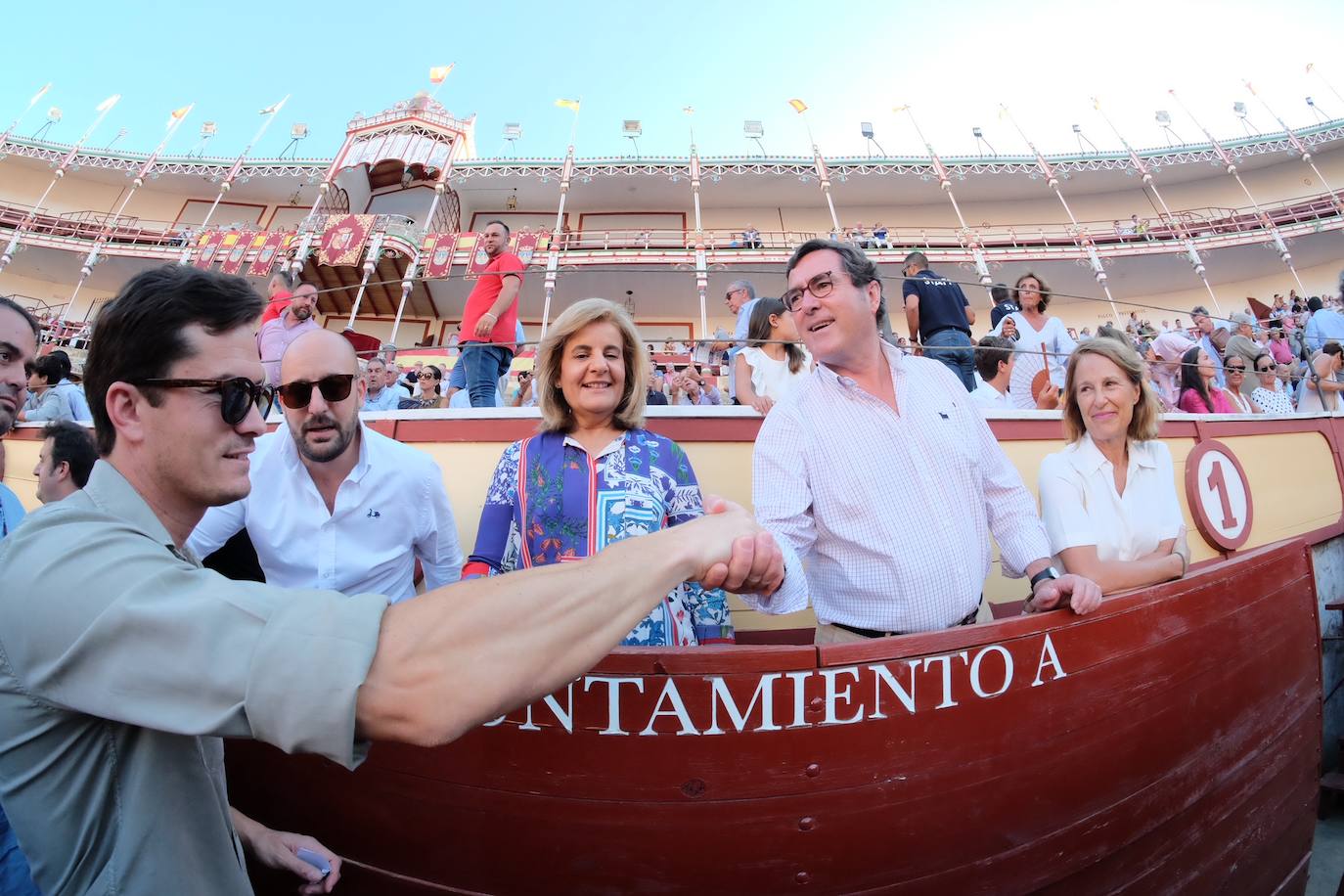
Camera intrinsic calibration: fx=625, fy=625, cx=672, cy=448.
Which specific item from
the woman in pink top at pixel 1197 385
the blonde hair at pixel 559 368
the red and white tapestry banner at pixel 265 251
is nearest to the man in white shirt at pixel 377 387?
the blonde hair at pixel 559 368

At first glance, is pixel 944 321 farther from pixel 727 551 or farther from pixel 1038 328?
pixel 727 551

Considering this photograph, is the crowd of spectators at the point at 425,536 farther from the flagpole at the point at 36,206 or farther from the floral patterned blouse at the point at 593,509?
the flagpole at the point at 36,206

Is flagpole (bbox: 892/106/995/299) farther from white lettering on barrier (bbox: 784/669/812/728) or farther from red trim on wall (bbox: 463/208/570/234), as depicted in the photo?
white lettering on barrier (bbox: 784/669/812/728)

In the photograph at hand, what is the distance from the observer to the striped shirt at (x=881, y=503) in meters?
1.82

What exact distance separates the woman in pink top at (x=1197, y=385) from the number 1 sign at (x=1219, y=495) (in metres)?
0.94

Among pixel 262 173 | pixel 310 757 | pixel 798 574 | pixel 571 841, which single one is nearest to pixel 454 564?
pixel 310 757

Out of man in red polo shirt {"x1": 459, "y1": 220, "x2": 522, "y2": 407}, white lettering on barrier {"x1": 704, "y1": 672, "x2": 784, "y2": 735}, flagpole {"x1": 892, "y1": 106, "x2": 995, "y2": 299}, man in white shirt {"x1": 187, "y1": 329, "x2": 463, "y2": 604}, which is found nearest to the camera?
white lettering on barrier {"x1": 704, "y1": 672, "x2": 784, "y2": 735}

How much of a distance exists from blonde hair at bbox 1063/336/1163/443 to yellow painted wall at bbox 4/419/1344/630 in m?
1.11

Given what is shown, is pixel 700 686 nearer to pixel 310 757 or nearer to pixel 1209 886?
pixel 310 757

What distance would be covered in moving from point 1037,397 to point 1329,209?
2338cm

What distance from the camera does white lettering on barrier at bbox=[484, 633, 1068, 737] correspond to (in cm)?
148

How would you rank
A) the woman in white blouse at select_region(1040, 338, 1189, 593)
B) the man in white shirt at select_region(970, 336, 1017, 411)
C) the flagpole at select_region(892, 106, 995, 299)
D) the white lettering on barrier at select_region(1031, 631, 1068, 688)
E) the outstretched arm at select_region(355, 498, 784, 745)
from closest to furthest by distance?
the outstretched arm at select_region(355, 498, 784, 745), the white lettering on barrier at select_region(1031, 631, 1068, 688), the woman in white blouse at select_region(1040, 338, 1189, 593), the man in white shirt at select_region(970, 336, 1017, 411), the flagpole at select_region(892, 106, 995, 299)

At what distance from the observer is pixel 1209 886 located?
7.00 feet

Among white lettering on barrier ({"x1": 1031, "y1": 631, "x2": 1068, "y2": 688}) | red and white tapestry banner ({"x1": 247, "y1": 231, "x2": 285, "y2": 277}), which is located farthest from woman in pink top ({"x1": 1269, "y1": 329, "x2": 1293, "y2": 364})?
red and white tapestry banner ({"x1": 247, "y1": 231, "x2": 285, "y2": 277})
